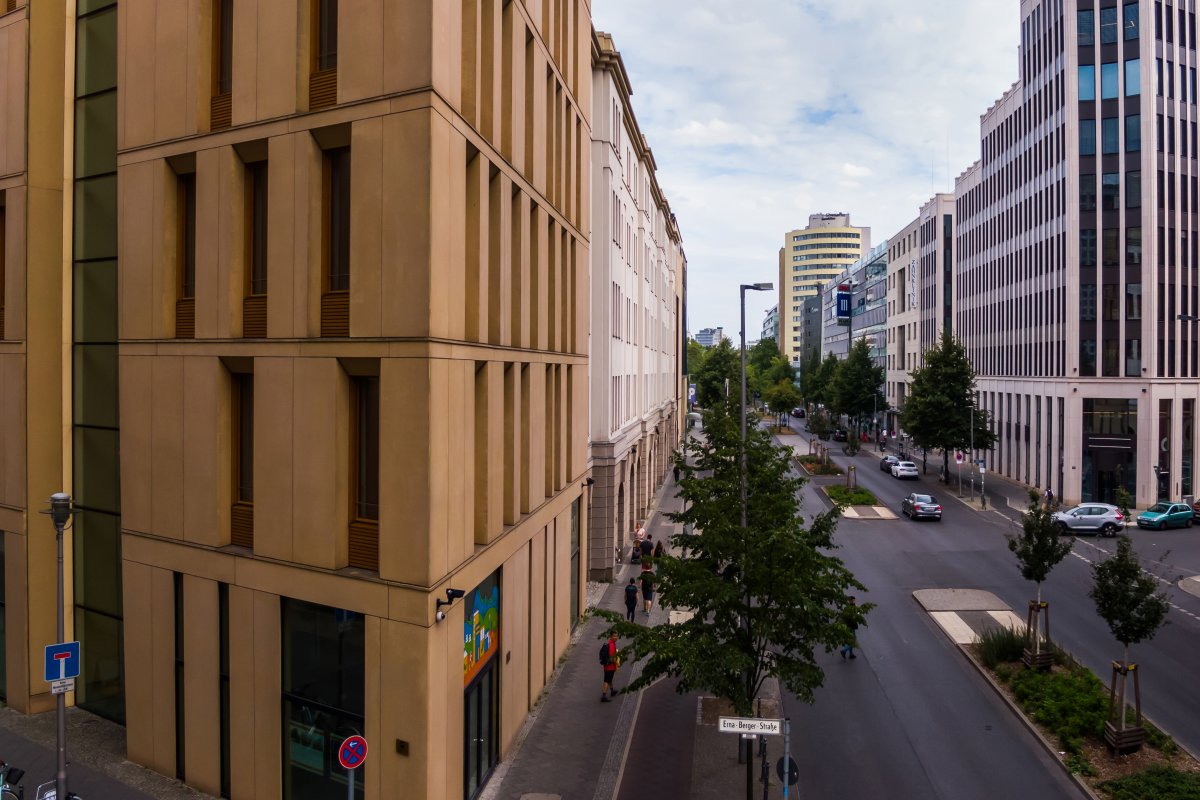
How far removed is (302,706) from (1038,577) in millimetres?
18050

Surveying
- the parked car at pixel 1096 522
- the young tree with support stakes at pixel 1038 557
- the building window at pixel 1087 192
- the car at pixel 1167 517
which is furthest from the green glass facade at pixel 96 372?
the building window at pixel 1087 192

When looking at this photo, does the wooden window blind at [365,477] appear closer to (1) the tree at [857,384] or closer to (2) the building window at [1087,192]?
(2) the building window at [1087,192]

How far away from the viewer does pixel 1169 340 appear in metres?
48.7

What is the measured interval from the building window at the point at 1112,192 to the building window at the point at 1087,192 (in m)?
0.60

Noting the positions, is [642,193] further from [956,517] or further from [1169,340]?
[1169,340]

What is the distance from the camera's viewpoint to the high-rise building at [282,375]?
1236cm

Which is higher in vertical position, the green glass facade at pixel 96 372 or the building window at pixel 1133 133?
the building window at pixel 1133 133

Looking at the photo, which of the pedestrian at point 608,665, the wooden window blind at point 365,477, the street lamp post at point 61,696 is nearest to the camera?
the wooden window blind at point 365,477

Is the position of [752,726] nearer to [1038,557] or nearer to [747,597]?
[747,597]

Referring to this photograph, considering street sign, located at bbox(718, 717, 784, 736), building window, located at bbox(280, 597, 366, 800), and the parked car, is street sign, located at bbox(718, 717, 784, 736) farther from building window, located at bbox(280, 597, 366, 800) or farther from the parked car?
the parked car

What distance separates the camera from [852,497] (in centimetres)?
4922

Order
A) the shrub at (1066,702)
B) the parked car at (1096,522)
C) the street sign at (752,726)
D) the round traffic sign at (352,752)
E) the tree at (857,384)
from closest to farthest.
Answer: the round traffic sign at (352,752), the street sign at (752,726), the shrub at (1066,702), the parked car at (1096,522), the tree at (857,384)

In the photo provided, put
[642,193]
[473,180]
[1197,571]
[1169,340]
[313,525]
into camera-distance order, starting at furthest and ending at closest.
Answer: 1. [1169,340]
2. [642,193]
3. [1197,571]
4. [473,180]
5. [313,525]

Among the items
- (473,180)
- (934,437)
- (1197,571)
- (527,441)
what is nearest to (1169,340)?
(934,437)
